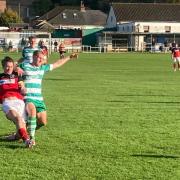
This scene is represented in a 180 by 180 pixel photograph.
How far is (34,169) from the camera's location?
8383 millimetres

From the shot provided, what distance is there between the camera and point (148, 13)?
96250mm

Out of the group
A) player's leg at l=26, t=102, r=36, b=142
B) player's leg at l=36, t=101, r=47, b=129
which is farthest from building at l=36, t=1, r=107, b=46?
player's leg at l=26, t=102, r=36, b=142

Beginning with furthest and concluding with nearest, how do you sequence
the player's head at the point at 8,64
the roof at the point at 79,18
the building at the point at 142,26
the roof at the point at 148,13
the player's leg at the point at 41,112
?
1. the roof at the point at 79,18
2. the roof at the point at 148,13
3. the building at the point at 142,26
4. the player's leg at the point at 41,112
5. the player's head at the point at 8,64

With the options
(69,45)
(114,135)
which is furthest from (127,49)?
(114,135)

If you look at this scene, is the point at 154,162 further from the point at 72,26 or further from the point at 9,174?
the point at 72,26

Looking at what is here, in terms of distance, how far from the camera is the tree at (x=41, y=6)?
454 feet

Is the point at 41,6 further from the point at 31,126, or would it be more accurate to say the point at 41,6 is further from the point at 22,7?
the point at 31,126

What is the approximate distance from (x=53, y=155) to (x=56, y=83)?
1593 cm

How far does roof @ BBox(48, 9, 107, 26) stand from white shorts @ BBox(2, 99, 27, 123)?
104 m

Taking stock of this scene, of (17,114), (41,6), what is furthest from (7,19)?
(17,114)

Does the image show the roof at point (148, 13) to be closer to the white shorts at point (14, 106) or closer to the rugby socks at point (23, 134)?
the white shorts at point (14, 106)

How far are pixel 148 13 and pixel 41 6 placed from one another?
163 ft

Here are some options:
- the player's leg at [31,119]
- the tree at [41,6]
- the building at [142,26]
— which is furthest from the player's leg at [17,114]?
the tree at [41,6]

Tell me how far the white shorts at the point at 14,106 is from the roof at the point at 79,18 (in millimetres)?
104473
